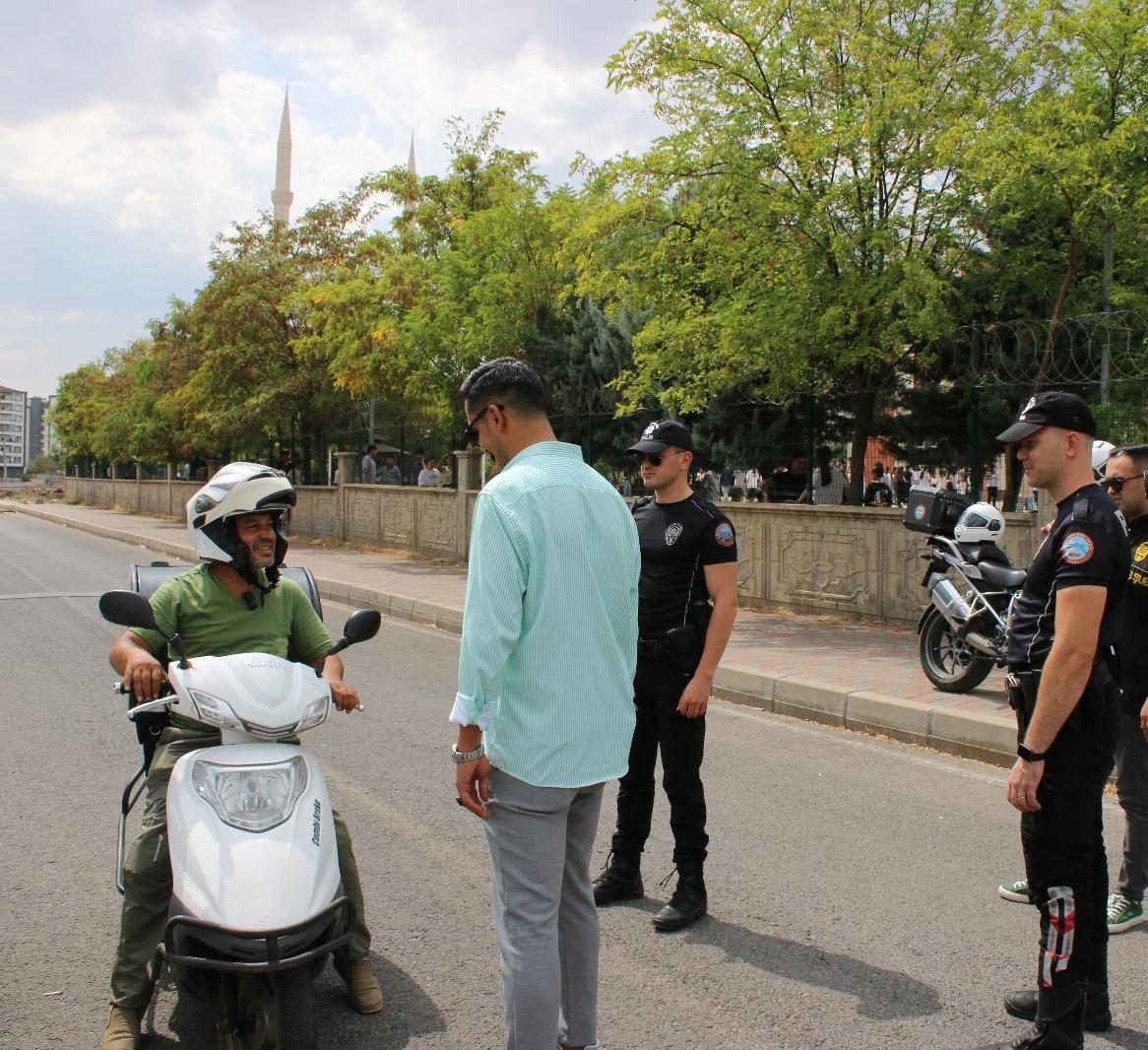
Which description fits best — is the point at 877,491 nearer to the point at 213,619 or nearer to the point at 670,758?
the point at 670,758

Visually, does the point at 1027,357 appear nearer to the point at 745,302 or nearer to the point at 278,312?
the point at 745,302

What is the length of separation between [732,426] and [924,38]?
20.1 ft

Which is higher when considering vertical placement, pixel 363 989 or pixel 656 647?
pixel 656 647

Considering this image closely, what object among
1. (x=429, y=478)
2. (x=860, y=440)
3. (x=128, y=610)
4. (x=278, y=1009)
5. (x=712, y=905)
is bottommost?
(x=712, y=905)

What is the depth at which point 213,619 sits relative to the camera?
3.31 meters

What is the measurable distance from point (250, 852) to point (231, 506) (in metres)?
1.00

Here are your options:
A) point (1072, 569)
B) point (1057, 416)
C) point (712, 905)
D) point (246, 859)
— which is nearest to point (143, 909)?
point (246, 859)

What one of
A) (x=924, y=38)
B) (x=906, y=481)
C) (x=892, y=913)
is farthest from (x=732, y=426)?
(x=892, y=913)

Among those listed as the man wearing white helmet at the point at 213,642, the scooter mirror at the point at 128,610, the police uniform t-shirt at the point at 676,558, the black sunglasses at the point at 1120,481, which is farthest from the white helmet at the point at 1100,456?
Answer: the scooter mirror at the point at 128,610

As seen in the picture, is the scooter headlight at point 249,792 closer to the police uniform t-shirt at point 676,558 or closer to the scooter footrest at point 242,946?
the scooter footrest at point 242,946

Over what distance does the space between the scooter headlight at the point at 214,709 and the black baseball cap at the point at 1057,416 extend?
2.22 meters

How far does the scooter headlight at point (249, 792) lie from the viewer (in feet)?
9.30

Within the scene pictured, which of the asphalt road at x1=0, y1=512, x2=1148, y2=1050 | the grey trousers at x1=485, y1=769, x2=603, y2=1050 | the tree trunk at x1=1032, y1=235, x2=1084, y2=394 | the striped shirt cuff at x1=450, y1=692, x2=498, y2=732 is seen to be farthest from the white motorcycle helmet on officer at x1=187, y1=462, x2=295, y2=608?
the tree trunk at x1=1032, y1=235, x2=1084, y2=394

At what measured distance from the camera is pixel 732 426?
16.0 metres
